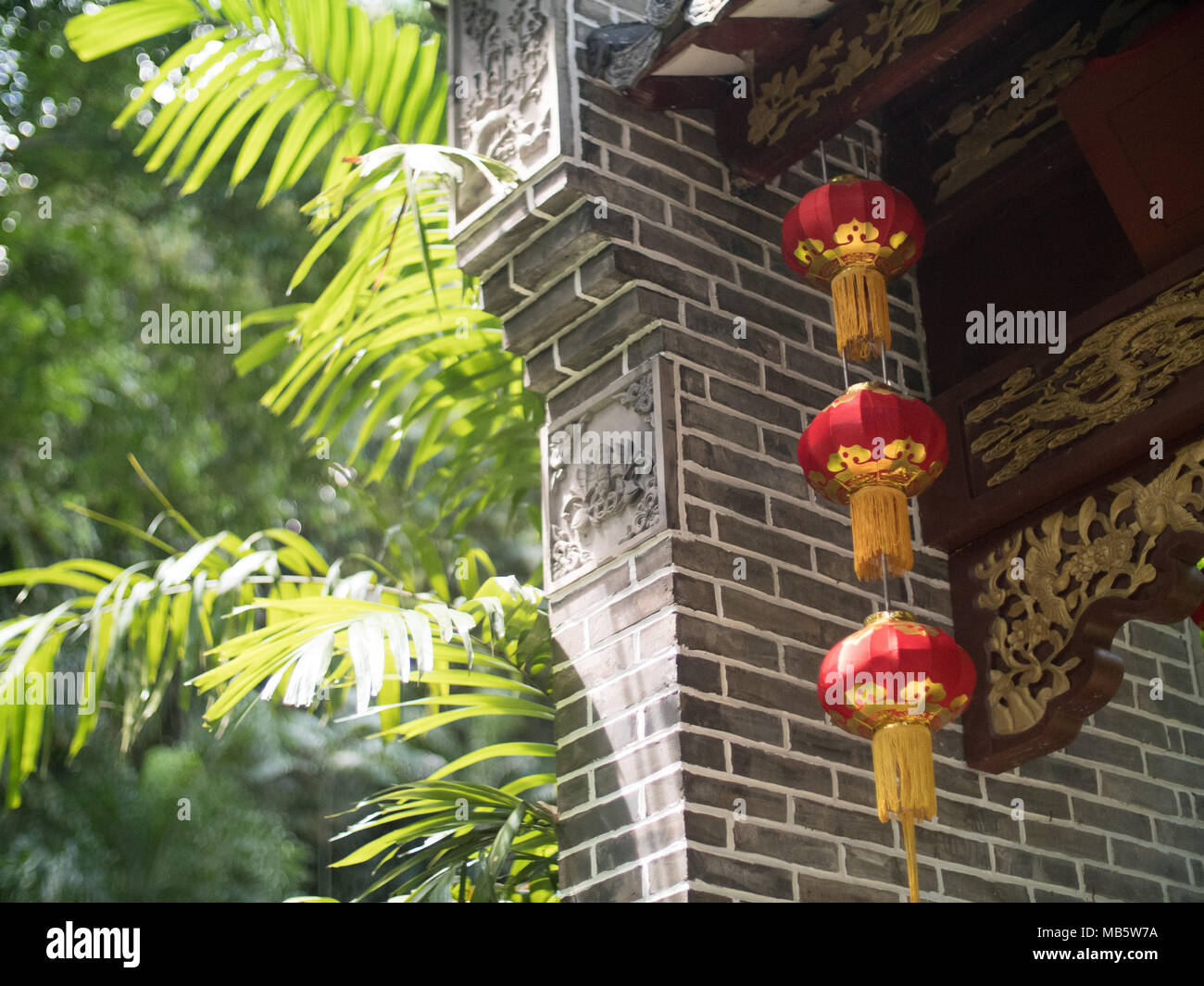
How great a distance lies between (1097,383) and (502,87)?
1.58 m

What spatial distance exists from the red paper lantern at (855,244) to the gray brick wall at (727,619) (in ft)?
1.08

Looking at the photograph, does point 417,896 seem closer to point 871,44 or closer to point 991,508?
point 991,508

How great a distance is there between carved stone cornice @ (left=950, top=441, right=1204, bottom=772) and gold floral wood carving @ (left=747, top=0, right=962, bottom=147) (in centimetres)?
108

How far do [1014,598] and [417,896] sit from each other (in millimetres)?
1614

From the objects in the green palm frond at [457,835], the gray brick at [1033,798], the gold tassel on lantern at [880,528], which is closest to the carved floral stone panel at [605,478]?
the gold tassel on lantern at [880,528]

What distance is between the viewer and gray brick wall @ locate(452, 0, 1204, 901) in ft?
9.79

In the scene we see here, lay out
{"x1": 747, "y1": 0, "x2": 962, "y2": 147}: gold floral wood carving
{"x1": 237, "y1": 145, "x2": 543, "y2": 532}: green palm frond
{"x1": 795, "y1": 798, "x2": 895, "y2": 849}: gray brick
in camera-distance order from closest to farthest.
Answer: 1. {"x1": 795, "y1": 798, "x2": 895, "y2": 849}: gray brick
2. {"x1": 747, "y1": 0, "x2": 962, "y2": 147}: gold floral wood carving
3. {"x1": 237, "y1": 145, "x2": 543, "y2": 532}: green palm frond

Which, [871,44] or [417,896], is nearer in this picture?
[871,44]

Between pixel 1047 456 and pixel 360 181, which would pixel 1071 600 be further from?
pixel 360 181

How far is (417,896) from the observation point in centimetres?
367

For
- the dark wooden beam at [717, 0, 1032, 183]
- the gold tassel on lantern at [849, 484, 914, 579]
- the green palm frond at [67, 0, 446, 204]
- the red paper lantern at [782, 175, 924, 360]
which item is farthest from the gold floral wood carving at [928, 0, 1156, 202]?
the green palm frond at [67, 0, 446, 204]

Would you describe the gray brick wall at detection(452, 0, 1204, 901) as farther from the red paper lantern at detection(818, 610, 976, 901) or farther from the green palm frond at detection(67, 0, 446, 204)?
the green palm frond at detection(67, 0, 446, 204)

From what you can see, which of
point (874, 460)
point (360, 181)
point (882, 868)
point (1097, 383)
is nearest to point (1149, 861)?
point (882, 868)
